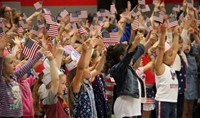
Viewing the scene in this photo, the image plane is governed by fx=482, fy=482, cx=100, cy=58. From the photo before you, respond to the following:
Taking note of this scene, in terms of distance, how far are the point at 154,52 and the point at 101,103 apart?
184cm

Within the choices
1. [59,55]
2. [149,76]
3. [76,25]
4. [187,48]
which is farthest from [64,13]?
[59,55]

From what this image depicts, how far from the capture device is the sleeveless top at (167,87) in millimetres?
6250

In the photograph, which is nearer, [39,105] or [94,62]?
[39,105]

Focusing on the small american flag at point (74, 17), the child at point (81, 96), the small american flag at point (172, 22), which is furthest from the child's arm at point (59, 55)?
the small american flag at point (172, 22)

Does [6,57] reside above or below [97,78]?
above

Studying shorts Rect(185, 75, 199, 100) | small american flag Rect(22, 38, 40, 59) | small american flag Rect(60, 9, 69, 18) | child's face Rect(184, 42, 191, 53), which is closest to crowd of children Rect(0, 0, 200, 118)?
small american flag Rect(22, 38, 40, 59)

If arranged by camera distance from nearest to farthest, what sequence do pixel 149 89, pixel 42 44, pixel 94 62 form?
pixel 42 44 < pixel 94 62 < pixel 149 89

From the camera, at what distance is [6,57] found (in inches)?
175

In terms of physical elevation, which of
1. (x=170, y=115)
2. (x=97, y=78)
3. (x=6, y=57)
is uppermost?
(x=6, y=57)

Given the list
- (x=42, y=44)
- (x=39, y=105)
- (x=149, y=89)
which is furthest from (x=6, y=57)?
(x=149, y=89)

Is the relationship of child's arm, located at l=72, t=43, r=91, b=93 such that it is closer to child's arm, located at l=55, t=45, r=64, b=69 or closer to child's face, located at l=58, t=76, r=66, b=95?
child's face, located at l=58, t=76, r=66, b=95

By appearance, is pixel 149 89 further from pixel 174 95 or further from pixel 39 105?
pixel 39 105

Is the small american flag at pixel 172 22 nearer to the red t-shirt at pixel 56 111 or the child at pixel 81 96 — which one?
the child at pixel 81 96

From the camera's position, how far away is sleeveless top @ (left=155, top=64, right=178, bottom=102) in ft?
20.5
